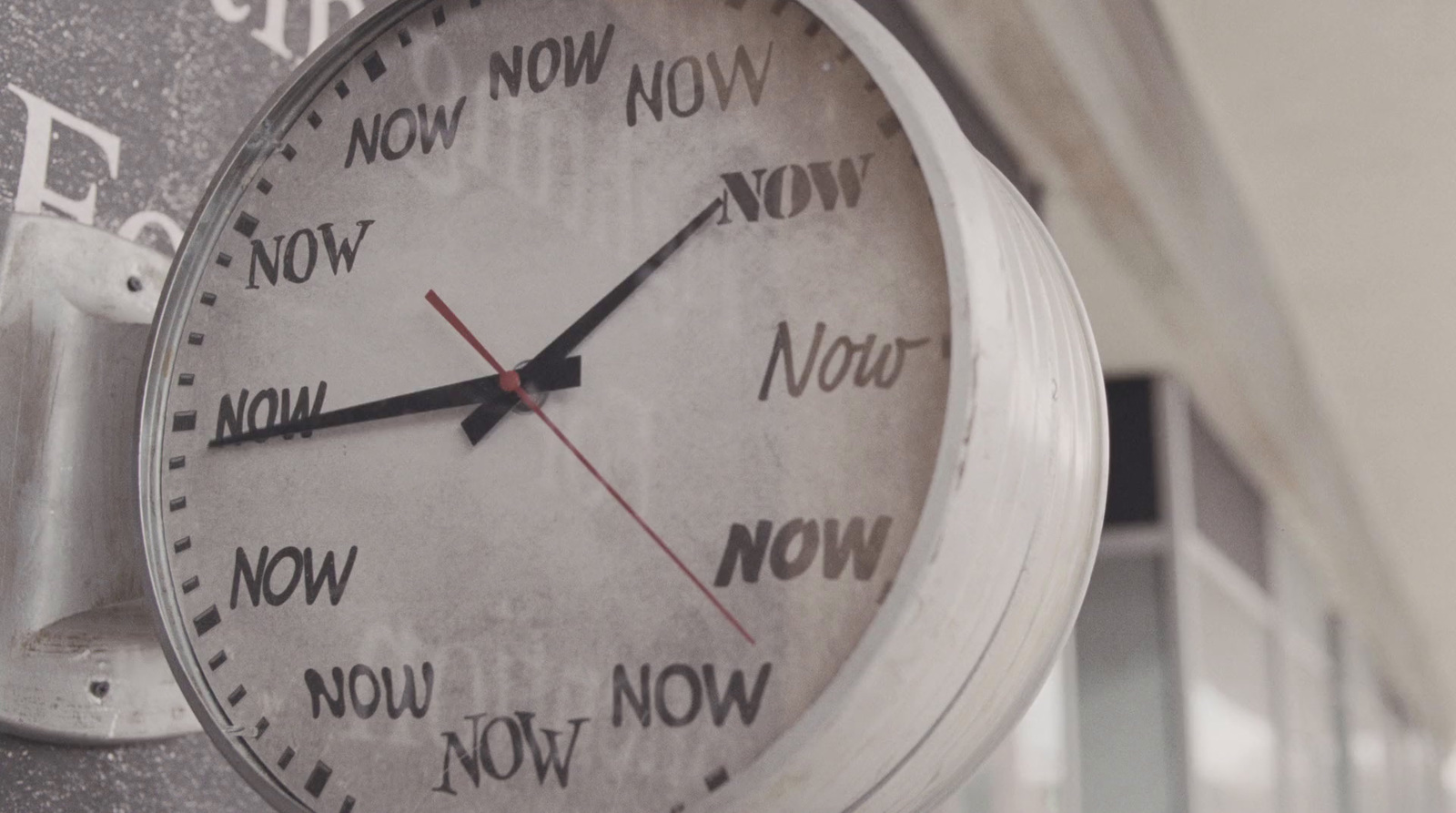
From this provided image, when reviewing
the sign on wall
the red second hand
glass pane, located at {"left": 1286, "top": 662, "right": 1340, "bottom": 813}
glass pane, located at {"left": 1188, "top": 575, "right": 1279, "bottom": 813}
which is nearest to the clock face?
the red second hand

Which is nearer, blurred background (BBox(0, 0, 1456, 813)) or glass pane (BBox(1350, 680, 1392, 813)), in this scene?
blurred background (BBox(0, 0, 1456, 813))

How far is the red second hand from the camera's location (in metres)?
0.53

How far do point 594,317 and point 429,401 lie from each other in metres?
0.09

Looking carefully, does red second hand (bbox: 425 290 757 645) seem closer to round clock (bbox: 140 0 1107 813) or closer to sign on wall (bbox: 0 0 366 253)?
round clock (bbox: 140 0 1107 813)

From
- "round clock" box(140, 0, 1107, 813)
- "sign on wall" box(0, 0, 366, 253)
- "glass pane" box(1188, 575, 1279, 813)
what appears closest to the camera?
"round clock" box(140, 0, 1107, 813)

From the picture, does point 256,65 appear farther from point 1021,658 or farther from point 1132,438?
point 1132,438

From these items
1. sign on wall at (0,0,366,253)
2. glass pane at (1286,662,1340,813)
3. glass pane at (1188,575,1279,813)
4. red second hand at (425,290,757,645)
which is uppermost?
sign on wall at (0,0,366,253)

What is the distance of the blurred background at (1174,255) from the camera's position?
0.89 meters

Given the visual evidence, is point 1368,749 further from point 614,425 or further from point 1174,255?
point 614,425

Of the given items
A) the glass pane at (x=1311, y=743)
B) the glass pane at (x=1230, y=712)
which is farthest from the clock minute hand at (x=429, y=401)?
the glass pane at (x=1311, y=743)

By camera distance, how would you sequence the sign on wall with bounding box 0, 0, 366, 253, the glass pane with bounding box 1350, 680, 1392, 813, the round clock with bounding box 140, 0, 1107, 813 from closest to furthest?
1. the round clock with bounding box 140, 0, 1107, 813
2. the sign on wall with bounding box 0, 0, 366, 253
3. the glass pane with bounding box 1350, 680, 1392, 813

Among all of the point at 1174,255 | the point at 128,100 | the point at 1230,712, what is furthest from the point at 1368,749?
the point at 128,100

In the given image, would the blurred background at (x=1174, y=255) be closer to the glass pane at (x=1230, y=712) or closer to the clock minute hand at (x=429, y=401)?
the glass pane at (x=1230, y=712)

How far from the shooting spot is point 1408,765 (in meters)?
12.2
